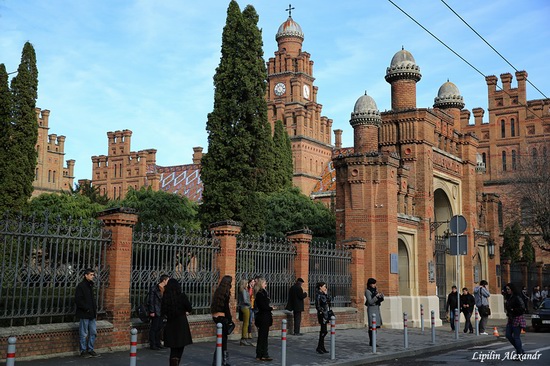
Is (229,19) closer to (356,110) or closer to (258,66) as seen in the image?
(258,66)

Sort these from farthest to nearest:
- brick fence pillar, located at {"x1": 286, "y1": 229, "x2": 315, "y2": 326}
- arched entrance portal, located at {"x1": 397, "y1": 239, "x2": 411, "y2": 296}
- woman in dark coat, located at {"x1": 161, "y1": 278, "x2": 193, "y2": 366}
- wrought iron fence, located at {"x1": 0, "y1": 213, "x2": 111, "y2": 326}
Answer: arched entrance portal, located at {"x1": 397, "y1": 239, "x2": 411, "y2": 296} → brick fence pillar, located at {"x1": 286, "y1": 229, "x2": 315, "y2": 326} → wrought iron fence, located at {"x1": 0, "y1": 213, "x2": 111, "y2": 326} → woman in dark coat, located at {"x1": 161, "y1": 278, "x2": 193, "y2": 366}

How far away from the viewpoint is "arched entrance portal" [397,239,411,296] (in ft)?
80.2

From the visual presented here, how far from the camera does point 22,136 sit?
26000 mm

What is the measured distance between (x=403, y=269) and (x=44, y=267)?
16.1 meters

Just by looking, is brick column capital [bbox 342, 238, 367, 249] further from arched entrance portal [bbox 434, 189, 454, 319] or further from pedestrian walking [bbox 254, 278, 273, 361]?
pedestrian walking [bbox 254, 278, 273, 361]

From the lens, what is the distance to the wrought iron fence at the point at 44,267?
37.8 ft

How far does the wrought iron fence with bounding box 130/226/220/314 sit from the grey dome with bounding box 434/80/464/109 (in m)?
17.1

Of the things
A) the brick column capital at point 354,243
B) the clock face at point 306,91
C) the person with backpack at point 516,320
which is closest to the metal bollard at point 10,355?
the person with backpack at point 516,320

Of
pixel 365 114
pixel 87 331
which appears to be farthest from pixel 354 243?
pixel 87 331

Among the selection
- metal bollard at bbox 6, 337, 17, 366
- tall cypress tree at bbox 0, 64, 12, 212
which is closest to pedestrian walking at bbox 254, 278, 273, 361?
metal bollard at bbox 6, 337, 17, 366

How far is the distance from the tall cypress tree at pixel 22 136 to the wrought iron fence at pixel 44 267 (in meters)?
13.3

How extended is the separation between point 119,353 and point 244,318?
3397mm

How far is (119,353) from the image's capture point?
1297cm

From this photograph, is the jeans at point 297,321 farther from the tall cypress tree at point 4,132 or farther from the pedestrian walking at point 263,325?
the tall cypress tree at point 4,132
